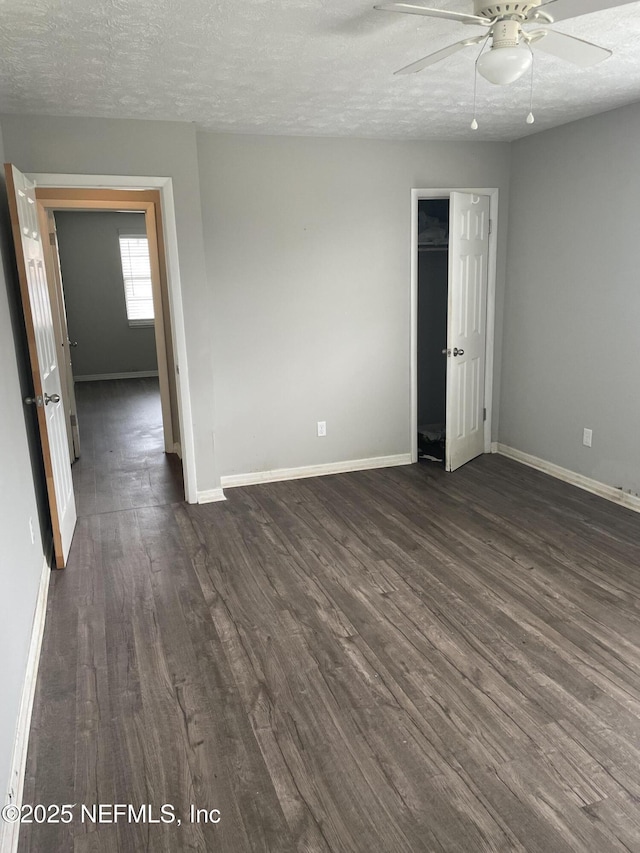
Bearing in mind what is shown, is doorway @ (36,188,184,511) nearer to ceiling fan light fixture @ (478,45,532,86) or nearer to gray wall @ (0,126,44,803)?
gray wall @ (0,126,44,803)

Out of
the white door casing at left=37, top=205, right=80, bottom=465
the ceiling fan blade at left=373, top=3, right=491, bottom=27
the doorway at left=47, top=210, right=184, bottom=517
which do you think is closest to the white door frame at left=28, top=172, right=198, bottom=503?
the white door casing at left=37, top=205, right=80, bottom=465

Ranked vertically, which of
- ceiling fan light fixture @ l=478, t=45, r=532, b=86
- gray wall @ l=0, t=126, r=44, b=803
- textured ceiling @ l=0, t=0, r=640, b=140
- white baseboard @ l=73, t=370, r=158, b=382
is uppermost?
textured ceiling @ l=0, t=0, r=640, b=140

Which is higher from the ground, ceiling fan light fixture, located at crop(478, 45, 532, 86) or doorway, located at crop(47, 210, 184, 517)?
ceiling fan light fixture, located at crop(478, 45, 532, 86)

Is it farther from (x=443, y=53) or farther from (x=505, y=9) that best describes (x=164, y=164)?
(x=505, y=9)

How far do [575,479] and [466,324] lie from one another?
146 cm

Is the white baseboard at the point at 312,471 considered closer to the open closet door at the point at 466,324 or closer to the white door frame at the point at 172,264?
the white door frame at the point at 172,264

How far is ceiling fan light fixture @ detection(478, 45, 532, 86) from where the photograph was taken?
6.52 feet

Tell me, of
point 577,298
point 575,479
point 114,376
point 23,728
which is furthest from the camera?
point 114,376

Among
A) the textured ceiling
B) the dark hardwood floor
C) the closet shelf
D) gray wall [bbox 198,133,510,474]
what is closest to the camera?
the dark hardwood floor

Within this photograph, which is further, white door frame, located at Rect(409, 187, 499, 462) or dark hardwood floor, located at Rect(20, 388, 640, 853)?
white door frame, located at Rect(409, 187, 499, 462)

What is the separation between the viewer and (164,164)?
398 centimetres

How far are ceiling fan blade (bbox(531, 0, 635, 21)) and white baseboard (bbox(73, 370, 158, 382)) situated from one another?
8698 millimetres

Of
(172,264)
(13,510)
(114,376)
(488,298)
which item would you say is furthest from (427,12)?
(114,376)

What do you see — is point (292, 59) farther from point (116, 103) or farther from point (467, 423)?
point (467, 423)
